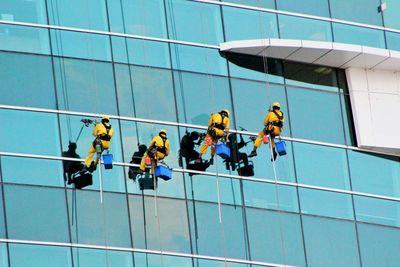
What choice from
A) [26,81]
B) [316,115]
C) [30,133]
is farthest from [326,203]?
[26,81]

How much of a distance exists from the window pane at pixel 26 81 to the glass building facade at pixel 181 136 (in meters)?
0.04

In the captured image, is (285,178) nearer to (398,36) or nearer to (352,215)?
(352,215)

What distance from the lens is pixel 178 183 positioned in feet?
172

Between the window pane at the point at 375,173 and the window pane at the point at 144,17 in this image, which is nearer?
the window pane at the point at 144,17

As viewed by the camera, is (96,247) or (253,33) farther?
(253,33)

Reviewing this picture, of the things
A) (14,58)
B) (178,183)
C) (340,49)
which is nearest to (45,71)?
(14,58)

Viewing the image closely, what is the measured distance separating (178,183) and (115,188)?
185 centimetres

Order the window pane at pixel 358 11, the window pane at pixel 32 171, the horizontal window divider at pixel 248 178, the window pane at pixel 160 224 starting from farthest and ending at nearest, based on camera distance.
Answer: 1. the window pane at pixel 358 11
2. the window pane at pixel 160 224
3. the horizontal window divider at pixel 248 178
4. the window pane at pixel 32 171

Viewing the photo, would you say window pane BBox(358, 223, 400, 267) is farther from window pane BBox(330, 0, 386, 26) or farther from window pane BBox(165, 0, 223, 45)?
window pane BBox(165, 0, 223, 45)

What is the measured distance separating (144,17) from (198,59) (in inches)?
76.7

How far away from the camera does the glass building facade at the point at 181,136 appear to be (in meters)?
51.2

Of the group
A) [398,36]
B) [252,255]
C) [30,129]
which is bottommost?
[252,255]

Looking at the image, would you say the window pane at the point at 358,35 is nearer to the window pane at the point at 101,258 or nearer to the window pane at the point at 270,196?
the window pane at the point at 270,196

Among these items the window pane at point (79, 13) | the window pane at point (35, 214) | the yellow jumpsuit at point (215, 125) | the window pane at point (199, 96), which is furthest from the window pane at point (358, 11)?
the window pane at point (35, 214)
